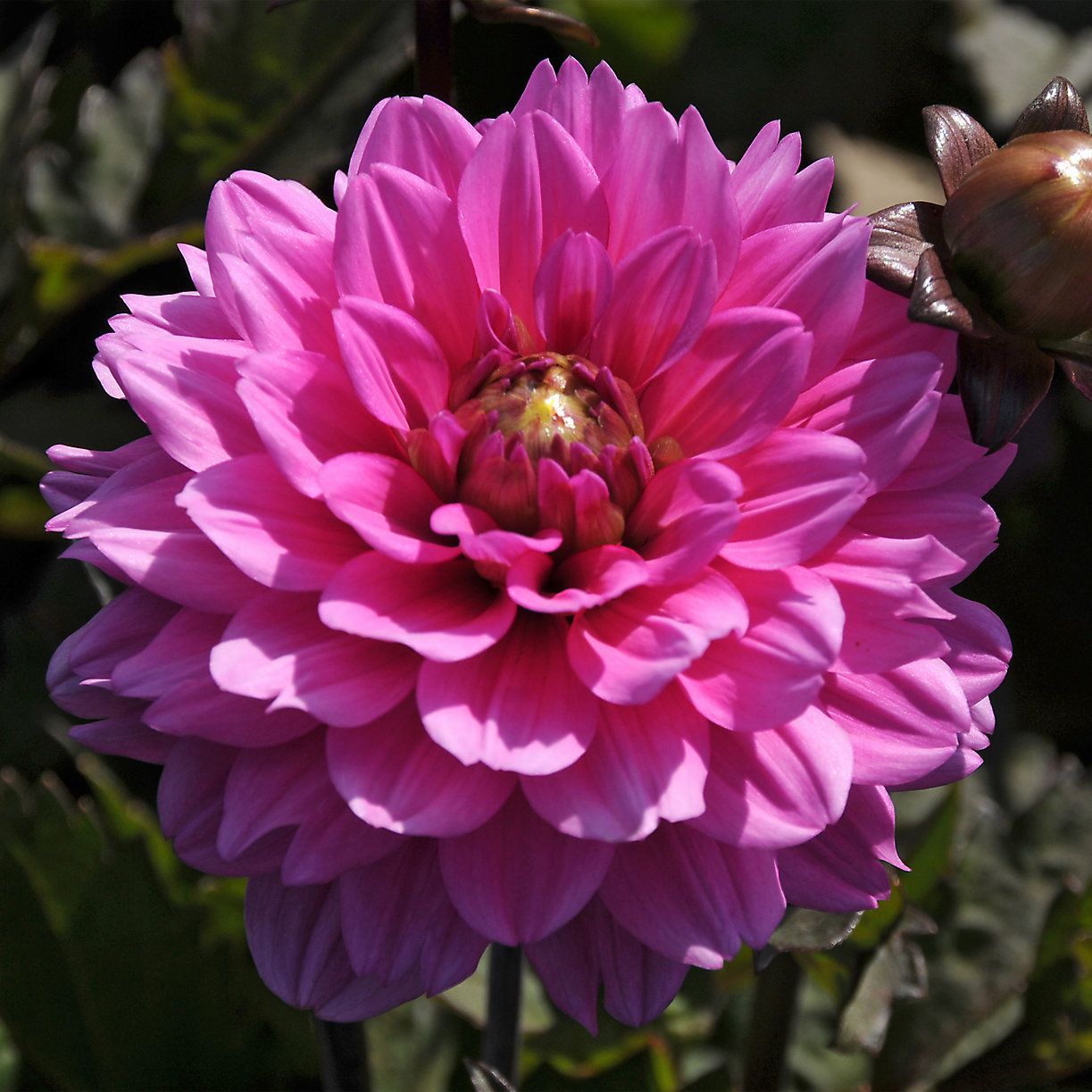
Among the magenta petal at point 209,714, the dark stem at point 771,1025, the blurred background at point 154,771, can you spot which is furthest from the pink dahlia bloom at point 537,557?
the dark stem at point 771,1025

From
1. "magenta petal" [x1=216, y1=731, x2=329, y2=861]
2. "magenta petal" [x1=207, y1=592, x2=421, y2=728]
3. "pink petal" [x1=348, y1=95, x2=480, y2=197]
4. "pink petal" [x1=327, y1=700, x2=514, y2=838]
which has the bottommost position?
"magenta petal" [x1=216, y1=731, x2=329, y2=861]

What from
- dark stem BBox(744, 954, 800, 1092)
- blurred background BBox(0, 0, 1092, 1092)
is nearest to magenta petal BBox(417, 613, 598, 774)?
blurred background BBox(0, 0, 1092, 1092)

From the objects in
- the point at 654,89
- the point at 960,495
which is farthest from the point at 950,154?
the point at 654,89

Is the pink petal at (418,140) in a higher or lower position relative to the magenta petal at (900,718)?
higher

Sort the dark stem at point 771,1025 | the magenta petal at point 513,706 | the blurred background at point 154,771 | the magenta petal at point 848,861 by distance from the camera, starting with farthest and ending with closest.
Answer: the blurred background at point 154,771 < the dark stem at point 771,1025 < the magenta petal at point 848,861 < the magenta petal at point 513,706

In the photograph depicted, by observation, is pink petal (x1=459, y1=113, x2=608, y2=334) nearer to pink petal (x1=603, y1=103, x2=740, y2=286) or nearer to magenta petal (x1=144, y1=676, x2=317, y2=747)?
pink petal (x1=603, y1=103, x2=740, y2=286)

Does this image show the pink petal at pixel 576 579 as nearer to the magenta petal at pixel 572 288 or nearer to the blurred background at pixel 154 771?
the magenta petal at pixel 572 288

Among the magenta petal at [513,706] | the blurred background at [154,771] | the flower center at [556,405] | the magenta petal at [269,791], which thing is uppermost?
the flower center at [556,405]
